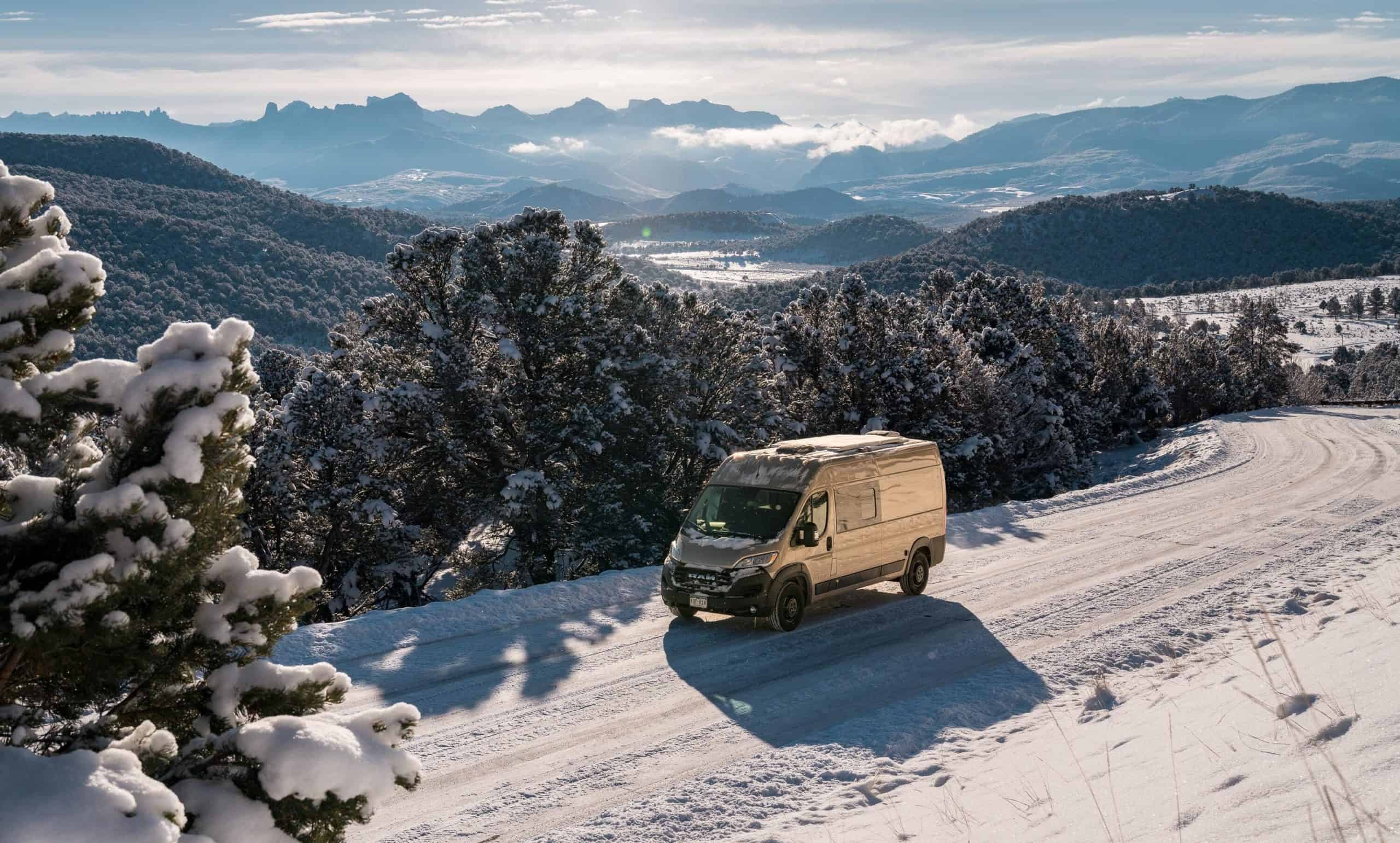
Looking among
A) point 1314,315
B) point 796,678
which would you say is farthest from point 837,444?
point 1314,315

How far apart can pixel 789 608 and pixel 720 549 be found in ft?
4.33

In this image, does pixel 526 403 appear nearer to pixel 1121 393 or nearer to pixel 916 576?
pixel 916 576

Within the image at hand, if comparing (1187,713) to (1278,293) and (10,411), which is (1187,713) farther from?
(1278,293)

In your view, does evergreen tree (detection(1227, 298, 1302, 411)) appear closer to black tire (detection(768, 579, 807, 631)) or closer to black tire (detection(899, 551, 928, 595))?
black tire (detection(899, 551, 928, 595))

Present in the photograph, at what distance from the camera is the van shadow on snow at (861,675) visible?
1080cm

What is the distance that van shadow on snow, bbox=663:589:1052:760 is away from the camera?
35.4ft

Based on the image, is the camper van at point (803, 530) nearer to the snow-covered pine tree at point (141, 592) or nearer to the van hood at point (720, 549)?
the van hood at point (720, 549)

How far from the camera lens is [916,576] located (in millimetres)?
16547

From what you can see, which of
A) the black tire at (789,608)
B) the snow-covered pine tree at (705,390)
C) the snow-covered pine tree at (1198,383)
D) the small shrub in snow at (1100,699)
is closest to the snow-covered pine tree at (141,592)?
the small shrub in snow at (1100,699)

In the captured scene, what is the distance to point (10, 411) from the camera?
3.96 meters

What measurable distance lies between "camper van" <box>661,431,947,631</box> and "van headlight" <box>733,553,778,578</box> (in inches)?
0.4

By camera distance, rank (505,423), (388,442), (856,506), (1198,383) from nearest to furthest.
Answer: (856,506) → (388,442) → (505,423) → (1198,383)

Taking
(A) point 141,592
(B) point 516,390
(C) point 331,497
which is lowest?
(C) point 331,497

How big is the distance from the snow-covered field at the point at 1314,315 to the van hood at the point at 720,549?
13913cm
